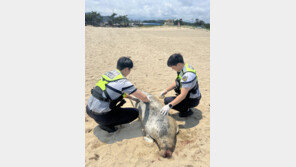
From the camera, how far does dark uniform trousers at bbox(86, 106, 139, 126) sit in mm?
3719

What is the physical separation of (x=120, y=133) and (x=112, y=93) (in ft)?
3.67

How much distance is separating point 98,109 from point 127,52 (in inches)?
372

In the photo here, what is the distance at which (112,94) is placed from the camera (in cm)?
348

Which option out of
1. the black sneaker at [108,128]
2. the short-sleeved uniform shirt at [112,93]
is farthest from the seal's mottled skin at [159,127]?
the short-sleeved uniform shirt at [112,93]

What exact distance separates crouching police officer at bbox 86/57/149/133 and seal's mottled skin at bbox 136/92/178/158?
463 millimetres

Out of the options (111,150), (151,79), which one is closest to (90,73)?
(151,79)

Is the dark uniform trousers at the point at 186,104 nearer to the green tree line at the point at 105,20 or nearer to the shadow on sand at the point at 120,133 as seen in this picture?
the shadow on sand at the point at 120,133

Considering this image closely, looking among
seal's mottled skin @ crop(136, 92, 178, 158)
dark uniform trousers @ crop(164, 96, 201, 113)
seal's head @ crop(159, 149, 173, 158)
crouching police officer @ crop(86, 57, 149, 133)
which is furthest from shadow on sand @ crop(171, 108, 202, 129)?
crouching police officer @ crop(86, 57, 149, 133)

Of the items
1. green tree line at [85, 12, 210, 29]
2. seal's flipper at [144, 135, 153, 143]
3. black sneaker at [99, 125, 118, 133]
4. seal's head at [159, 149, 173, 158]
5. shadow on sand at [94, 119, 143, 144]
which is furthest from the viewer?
green tree line at [85, 12, 210, 29]

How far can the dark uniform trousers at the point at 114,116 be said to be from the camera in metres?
3.72

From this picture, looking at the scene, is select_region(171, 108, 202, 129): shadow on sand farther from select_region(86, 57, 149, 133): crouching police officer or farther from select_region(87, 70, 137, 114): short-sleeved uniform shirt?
select_region(87, 70, 137, 114): short-sleeved uniform shirt

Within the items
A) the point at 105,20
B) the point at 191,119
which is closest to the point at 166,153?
the point at 191,119

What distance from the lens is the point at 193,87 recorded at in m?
4.29

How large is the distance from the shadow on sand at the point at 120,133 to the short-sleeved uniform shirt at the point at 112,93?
0.66 meters
